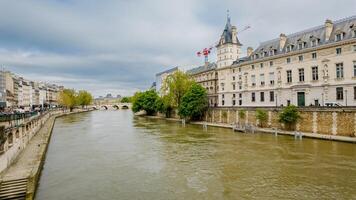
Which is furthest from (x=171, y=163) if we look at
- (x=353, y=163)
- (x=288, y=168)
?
(x=353, y=163)

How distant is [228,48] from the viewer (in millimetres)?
52312

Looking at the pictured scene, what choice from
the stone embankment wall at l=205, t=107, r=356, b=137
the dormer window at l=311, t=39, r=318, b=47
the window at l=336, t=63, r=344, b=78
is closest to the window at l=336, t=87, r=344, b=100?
the window at l=336, t=63, r=344, b=78

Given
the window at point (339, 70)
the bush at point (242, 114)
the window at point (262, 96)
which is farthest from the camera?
the window at point (262, 96)

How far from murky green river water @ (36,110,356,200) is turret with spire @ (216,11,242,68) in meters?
31.2

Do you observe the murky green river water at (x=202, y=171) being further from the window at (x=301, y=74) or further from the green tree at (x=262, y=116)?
the window at (x=301, y=74)

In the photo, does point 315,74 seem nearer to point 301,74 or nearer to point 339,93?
point 301,74

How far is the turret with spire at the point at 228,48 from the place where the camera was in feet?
172

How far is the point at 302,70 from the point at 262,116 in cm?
879

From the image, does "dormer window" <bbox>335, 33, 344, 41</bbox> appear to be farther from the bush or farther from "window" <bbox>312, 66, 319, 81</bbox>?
the bush

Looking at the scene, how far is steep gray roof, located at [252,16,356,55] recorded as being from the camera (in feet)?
102

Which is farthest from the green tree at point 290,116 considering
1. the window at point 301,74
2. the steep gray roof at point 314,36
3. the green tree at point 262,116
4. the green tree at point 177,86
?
the green tree at point 177,86

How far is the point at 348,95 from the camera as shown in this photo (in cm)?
3009

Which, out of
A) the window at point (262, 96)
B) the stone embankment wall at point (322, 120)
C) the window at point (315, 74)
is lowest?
the stone embankment wall at point (322, 120)

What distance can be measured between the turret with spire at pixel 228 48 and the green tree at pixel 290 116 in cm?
2345
